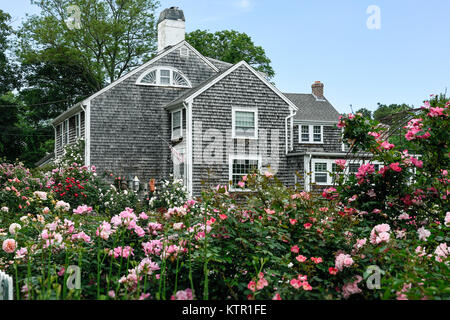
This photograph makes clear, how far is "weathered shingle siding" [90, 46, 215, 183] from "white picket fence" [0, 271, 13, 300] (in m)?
16.9

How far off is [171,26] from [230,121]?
699 centimetres

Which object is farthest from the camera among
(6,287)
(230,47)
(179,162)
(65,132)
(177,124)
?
(230,47)

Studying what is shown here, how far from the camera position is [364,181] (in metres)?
5.77

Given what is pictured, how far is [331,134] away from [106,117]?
41.2ft

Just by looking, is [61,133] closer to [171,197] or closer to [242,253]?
[171,197]

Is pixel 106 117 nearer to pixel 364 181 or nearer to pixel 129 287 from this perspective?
pixel 364 181

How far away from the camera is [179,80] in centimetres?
2231

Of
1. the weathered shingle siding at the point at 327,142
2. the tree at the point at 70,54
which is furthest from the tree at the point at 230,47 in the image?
the weathered shingle siding at the point at 327,142

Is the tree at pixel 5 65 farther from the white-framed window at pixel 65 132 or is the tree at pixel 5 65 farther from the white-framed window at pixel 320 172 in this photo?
the white-framed window at pixel 320 172

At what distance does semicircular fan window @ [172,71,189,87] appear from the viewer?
22.2 m

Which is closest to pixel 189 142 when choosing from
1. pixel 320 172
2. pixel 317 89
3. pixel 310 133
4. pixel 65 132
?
pixel 320 172

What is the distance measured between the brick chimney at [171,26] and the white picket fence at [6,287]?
21703 millimetres
